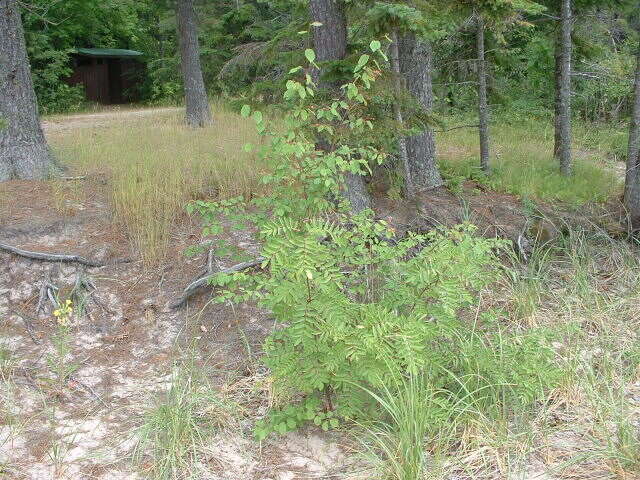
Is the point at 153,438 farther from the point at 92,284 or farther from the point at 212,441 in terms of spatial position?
the point at 92,284

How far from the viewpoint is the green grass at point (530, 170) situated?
8.61m

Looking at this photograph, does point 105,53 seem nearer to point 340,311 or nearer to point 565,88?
point 565,88

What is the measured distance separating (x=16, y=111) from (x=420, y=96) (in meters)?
5.08

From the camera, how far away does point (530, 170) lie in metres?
9.57

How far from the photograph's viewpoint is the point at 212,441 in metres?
3.93

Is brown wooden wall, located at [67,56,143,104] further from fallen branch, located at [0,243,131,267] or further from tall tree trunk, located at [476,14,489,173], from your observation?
fallen branch, located at [0,243,131,267]

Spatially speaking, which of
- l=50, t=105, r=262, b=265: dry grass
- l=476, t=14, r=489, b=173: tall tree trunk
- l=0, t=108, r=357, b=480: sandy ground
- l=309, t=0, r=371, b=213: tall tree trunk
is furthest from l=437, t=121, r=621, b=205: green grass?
l=0, t=108, r=357, b=480: sandy ground

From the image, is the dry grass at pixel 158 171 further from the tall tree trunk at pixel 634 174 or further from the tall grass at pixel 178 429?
the tall tree trunk at pixel 634 174

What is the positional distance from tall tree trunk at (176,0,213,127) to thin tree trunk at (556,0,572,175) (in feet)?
23.6

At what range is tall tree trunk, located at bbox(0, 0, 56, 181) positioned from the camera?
755cm

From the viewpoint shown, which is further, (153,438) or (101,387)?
(101,387)

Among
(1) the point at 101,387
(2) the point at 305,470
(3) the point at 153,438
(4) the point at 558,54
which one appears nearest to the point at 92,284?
(1) the point at 101,387

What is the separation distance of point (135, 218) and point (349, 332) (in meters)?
3.83

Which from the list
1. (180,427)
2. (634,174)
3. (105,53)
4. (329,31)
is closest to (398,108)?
(329,31)
